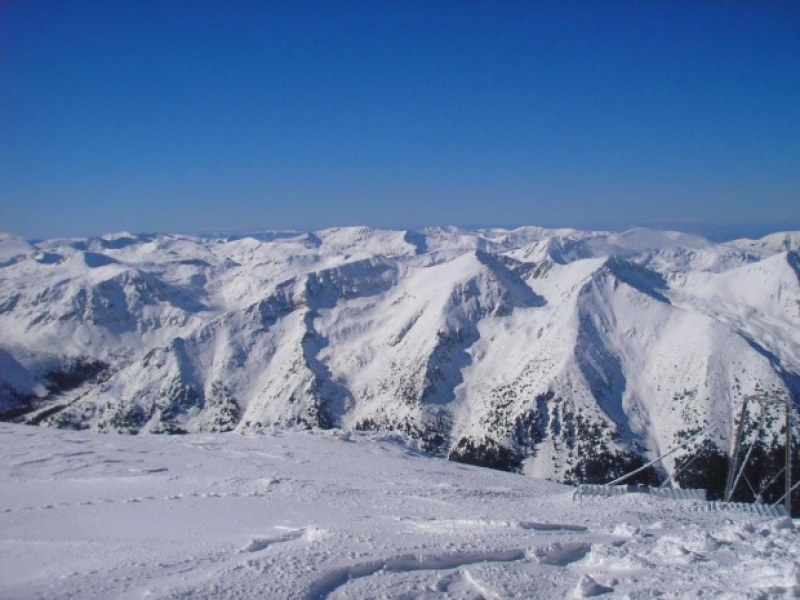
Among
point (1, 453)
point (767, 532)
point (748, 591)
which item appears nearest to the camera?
point (748, 591)

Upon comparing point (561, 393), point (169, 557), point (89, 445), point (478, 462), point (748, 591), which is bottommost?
point (478, 462)

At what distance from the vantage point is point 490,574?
16719 mm

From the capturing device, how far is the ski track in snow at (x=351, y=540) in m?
15.9

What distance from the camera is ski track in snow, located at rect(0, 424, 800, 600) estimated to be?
1588 cm

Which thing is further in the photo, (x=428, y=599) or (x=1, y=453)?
(x=1, y=453)

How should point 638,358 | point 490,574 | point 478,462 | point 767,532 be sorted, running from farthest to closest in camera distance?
1. point 638,358
2. point 478,462
3. point 767,532
4. point 490,574

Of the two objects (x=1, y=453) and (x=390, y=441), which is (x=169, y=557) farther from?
(x=390, y=441)

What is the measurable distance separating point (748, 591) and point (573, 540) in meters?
6.70

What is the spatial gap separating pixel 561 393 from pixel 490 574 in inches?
6520

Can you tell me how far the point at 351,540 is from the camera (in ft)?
65.2

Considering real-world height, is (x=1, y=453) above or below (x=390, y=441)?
above

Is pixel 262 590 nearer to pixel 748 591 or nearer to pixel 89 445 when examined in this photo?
pixel 748 591

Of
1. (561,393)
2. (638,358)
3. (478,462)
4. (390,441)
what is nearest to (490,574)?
(390,441)

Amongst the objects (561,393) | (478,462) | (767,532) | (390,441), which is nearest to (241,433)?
(390,441)
